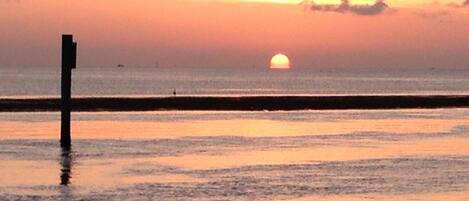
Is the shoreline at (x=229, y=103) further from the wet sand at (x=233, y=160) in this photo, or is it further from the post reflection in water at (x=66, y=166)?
the post reflection in water at (x=66, y=166)

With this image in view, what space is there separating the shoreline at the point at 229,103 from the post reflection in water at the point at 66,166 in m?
23.0

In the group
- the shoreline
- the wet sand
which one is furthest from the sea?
the shoreline

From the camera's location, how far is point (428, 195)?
73.7 feet

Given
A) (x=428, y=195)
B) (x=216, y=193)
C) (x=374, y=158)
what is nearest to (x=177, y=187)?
(x=216, y=193)

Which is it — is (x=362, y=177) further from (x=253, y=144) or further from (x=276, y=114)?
(x=276, y=114)

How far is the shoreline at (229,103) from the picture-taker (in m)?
58.0

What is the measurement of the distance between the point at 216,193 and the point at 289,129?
21869 millimetres

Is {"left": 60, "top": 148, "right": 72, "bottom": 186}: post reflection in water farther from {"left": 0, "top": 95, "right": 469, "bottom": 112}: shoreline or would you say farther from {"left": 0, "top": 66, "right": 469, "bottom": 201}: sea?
{"left": 0, "top": 95, "right": 469, "bottom": 112}: shoreline

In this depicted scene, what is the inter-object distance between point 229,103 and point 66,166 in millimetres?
37311

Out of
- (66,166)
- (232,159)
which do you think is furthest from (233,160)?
(66,166)

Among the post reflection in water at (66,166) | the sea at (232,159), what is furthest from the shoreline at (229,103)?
the post reflection in water at (66,166)

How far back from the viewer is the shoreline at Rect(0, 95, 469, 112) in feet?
190

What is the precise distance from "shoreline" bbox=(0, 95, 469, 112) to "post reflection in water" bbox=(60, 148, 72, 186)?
23008 millimetres

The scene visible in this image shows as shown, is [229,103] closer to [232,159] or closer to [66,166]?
[232,159]
